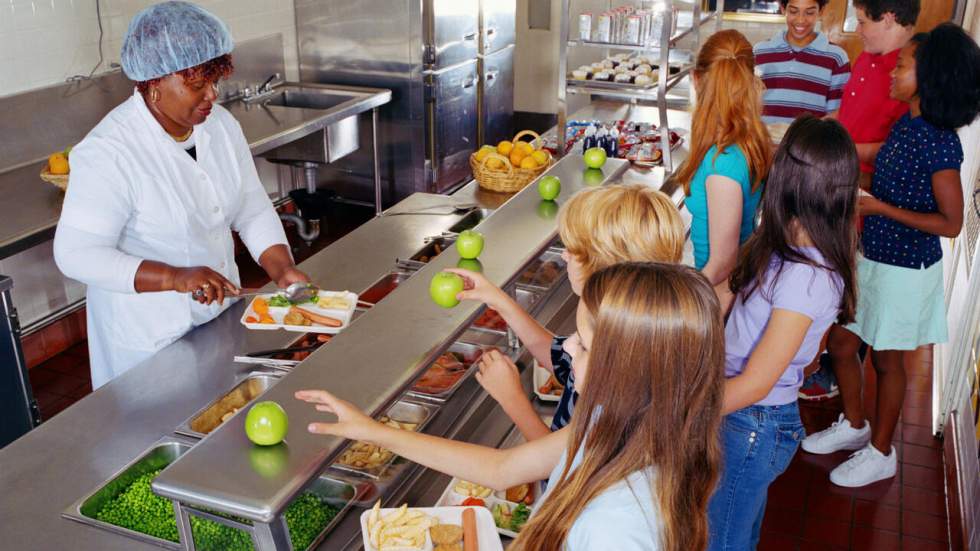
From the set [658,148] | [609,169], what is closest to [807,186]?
[609,169]

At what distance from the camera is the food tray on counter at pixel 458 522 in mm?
1833

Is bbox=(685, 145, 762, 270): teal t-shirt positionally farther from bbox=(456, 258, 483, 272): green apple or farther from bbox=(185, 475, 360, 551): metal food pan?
bbox=(185, 475, 360, 551): metal food pan

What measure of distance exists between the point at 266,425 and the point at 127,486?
598 mm

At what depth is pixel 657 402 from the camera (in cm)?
142

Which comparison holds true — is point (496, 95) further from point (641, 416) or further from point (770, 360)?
point (641, 416)

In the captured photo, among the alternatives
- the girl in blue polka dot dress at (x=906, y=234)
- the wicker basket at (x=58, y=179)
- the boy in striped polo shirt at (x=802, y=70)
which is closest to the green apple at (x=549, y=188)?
the girl in blue polka dot dress at (x=906, y=234)

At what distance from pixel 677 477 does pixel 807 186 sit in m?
1.07

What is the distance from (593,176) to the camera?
3.47m

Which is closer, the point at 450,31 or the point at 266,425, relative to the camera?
the point at 266,425

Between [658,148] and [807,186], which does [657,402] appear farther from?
[658,148]

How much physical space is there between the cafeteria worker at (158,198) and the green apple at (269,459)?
2.79 feet

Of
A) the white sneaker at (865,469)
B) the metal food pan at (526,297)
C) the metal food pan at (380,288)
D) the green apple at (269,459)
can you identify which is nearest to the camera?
the green apple at (269,459)

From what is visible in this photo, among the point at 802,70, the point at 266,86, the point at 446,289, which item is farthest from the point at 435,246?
the point at 266,86

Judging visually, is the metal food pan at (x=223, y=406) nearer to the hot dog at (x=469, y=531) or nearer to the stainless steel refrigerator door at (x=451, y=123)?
the hot dog at (x=469, y=531)
